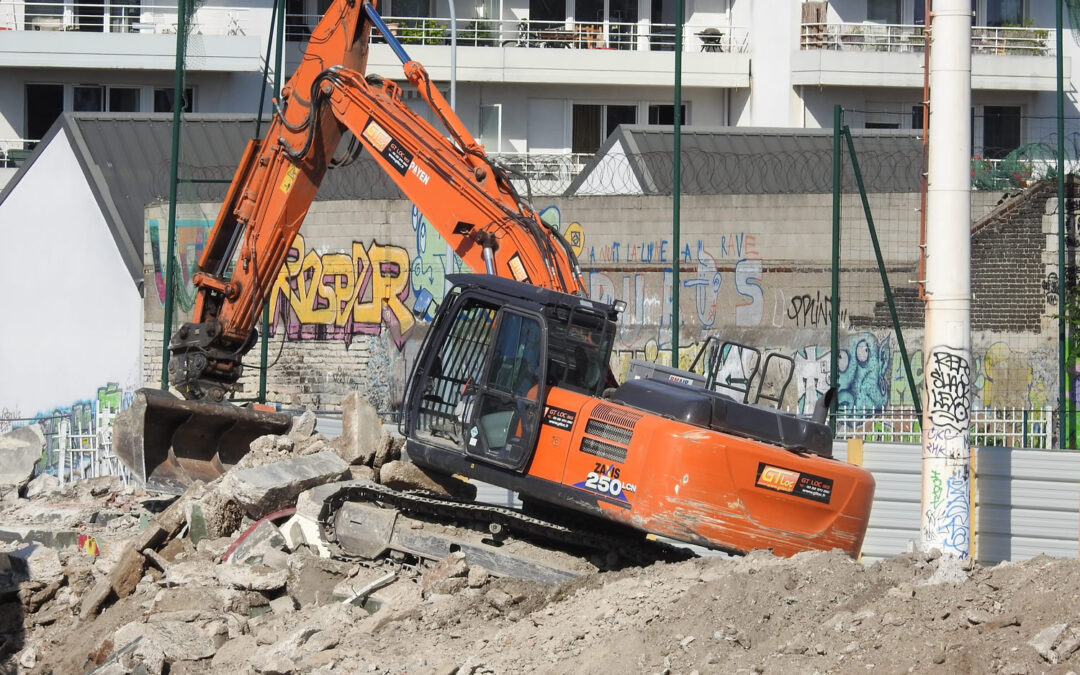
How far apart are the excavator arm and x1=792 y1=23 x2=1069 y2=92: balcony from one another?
61.5ft

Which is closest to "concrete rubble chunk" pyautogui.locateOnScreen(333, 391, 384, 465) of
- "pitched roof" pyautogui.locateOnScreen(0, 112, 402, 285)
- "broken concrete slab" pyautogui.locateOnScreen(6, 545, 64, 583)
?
"broken concrete slab" pyautogui.locateOnScreen(6, 545, 64, 583)

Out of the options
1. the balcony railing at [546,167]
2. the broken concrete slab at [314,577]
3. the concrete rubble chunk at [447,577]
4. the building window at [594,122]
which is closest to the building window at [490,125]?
the balcony railing at [546,167]

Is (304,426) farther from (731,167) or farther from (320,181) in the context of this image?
(731,167)

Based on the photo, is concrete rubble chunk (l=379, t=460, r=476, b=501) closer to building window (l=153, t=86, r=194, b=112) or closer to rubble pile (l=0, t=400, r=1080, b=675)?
rubble pile (l=0, t=400, r=1080, b=675)

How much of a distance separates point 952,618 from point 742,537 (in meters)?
2.49

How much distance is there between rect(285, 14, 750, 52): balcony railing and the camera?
1228 inches

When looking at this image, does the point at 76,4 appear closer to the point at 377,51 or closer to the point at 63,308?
the point at 377,51

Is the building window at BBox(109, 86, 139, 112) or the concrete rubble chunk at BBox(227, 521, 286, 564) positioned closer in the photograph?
the concrete rubble chunk at BBox(227, 521, 286, 564)

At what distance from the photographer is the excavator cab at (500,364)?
10.7 m

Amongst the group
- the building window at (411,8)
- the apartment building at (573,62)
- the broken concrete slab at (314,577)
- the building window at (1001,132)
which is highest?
the building window at (411,8)

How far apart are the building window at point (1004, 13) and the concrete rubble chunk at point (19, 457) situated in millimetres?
23469

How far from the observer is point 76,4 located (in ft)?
101

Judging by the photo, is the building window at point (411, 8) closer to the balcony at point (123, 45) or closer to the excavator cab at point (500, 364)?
the balcony at point (123, 45)

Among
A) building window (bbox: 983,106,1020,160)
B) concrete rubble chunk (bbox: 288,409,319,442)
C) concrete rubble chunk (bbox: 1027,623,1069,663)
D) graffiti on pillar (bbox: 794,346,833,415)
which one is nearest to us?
concrete rubble chunk (bbox: 1027,623,1069,663)
